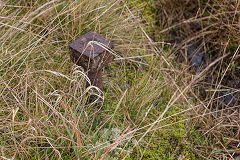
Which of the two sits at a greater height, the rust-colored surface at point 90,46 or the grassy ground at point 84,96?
the rust-colored surface at point 90,46

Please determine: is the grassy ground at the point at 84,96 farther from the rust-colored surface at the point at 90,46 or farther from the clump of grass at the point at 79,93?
the rust-colored surface at the point at 90,46

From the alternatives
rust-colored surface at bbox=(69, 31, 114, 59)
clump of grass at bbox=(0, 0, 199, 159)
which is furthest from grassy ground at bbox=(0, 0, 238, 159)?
rust-colored surface at bbox=(69, 31, 114, 59)

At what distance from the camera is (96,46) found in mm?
1747

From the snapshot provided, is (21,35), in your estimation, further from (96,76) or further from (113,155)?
(113,155)

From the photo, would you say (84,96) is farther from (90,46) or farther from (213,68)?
(213,68)

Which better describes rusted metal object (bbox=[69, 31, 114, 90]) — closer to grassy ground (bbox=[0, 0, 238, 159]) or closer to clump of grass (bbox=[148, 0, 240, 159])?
grassy ground (bbox=[0, 0, 238, 159])

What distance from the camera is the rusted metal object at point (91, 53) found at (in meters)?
1.68

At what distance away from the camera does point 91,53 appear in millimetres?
1683

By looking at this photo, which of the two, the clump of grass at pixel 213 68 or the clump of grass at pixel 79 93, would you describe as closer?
the clump of grass at pixel 79 93

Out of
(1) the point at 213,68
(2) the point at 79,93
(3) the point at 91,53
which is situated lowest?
(1) the point at 213,68

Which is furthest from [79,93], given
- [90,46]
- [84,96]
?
[90,46]

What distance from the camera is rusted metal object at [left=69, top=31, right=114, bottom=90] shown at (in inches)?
66.2

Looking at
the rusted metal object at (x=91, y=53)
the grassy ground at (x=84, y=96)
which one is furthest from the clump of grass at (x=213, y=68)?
the rusted metal object at (x=91, y=53)

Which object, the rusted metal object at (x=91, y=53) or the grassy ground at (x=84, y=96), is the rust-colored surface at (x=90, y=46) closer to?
the rusted metal object at (x=91, y=53)
